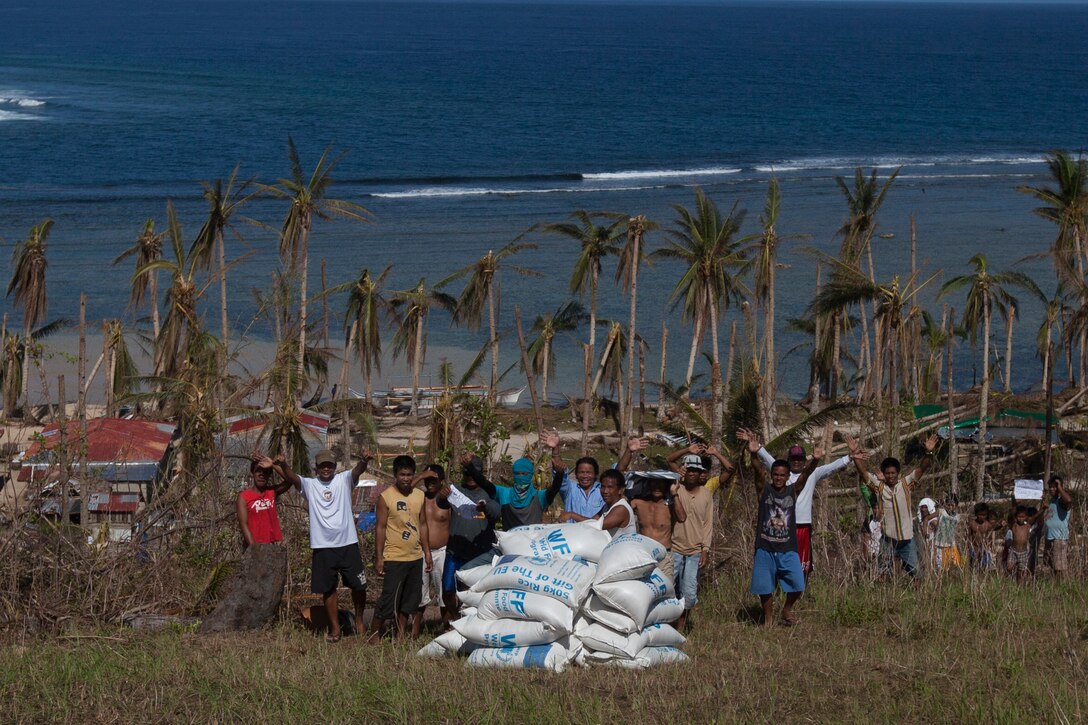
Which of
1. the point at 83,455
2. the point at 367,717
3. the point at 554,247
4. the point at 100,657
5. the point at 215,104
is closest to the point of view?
the point at 367,717

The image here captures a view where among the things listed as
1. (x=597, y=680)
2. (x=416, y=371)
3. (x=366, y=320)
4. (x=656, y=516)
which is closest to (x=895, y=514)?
(x=656, y=516)

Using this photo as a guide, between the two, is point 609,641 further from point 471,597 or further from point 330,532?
point 330,532

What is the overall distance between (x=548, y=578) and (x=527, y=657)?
0.55 m

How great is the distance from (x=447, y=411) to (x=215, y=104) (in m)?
82.8

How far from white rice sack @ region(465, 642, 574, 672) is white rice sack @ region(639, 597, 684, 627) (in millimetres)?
694

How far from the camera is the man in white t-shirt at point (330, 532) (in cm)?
1002

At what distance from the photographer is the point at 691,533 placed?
10.4 m

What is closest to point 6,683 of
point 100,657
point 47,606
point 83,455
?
point 100,657

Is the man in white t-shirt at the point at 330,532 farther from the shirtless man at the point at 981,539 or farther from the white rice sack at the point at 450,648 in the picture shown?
the shirtless man at the point at 981,539

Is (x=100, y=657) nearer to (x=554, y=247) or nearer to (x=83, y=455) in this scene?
(x=83, y=455)

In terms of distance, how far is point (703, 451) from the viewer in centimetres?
1054

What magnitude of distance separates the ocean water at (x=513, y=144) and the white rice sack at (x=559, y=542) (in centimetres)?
1690

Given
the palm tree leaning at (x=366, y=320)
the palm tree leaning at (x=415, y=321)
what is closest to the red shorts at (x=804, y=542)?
the palm tree leaning at (x=366, y=320)

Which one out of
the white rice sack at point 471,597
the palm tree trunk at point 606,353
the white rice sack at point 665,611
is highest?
the palm tree trunk at point 606,353
